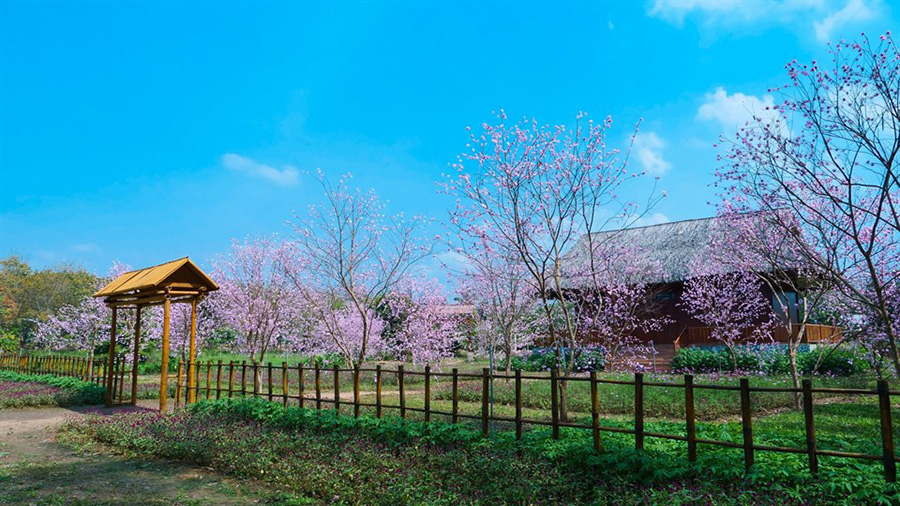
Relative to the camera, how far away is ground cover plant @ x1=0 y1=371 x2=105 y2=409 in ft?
47.7

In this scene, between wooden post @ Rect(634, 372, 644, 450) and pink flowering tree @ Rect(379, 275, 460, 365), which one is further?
pink flowering tree @ Rect(379, 275, 460, 365)

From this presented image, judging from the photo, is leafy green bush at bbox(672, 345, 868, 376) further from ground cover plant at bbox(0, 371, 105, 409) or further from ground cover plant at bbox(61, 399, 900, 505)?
ground cover plant at bbox(0, 371, 105, 409)

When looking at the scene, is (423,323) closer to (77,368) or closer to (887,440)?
(77,368)

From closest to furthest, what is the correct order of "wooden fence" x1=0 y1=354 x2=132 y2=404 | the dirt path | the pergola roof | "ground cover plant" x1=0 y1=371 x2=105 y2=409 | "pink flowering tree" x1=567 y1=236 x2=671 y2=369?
the dirt path → the pergola roof → "ground cover plant" x1=0 y1=371 x2=105 y2=409 → "wooden fence" x1=0 y1=354 x2=132 y2=404 → "pink flowering tree" x1=567 y1=236 x2=671 y2=369

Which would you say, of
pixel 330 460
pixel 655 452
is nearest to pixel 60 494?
pixel 330 460

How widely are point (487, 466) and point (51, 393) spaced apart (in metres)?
14.8

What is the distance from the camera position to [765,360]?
21125 millimetres

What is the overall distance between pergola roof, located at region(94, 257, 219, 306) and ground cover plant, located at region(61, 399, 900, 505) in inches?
161

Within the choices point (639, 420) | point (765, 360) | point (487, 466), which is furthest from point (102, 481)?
point (765, 360)

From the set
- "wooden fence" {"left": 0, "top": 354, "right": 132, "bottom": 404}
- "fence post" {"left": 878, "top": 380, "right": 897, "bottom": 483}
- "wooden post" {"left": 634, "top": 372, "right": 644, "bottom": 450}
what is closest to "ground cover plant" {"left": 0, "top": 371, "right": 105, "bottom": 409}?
"wooden fence" {"left": 0, "top": 354, "right": 132, "bottom": 404}

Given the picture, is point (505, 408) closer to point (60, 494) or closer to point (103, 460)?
point (103, 460)

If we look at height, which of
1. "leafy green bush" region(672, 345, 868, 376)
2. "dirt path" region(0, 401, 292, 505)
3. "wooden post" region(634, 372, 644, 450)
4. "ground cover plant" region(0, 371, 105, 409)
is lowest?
"ground cover plant" region(0, 371, 105, 409)

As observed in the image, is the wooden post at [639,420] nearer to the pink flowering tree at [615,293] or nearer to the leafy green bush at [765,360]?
the pink flowering tree at [615,293]

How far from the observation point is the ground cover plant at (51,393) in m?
14.5
